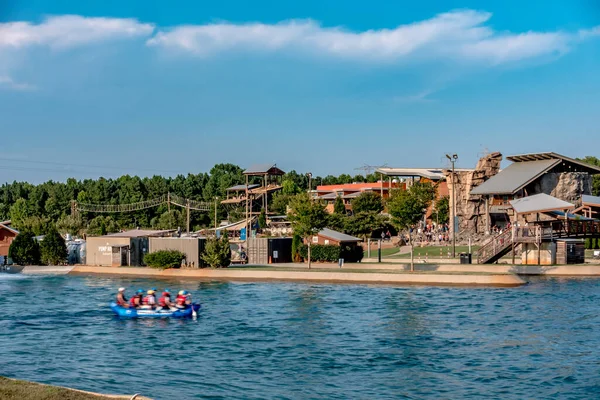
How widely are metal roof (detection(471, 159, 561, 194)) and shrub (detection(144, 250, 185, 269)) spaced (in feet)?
142

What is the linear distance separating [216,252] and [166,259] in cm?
517

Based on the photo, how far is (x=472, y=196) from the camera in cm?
10769

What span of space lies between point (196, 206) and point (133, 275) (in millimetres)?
84934

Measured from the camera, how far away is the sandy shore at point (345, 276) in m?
59.7

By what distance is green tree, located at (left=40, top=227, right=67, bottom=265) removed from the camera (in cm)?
8600

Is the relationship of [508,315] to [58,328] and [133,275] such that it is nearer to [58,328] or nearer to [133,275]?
[58,328]

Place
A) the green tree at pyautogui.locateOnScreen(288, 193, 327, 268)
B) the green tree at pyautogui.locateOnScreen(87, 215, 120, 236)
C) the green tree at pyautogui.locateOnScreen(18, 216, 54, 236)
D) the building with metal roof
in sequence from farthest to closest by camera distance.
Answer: the green tree at pyautogui.locateOnScreen(87, 215, 120, 236) → the green tree at pyautogui.locateOnScreen(18, 216, 54, 236) → the building with metal roof → the green tree at pyautogui.locateOnScreen(288, 193, 327, 268)

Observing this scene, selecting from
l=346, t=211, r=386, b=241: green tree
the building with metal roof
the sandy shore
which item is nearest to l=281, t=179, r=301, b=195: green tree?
l=346, t=211, r=386, b=241: green tree

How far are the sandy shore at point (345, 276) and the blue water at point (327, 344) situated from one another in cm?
206

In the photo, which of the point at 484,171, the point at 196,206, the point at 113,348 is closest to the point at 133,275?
the point at 113,348

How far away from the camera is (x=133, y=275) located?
74.2 m

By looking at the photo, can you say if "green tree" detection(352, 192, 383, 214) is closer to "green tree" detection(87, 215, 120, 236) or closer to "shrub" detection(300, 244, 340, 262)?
"green tree" detection(87, 215, 120, 236)

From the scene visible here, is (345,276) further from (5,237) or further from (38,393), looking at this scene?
(5,237)

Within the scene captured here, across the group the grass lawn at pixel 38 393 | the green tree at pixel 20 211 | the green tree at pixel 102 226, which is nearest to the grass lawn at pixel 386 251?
the green tree at pixel 102 226
